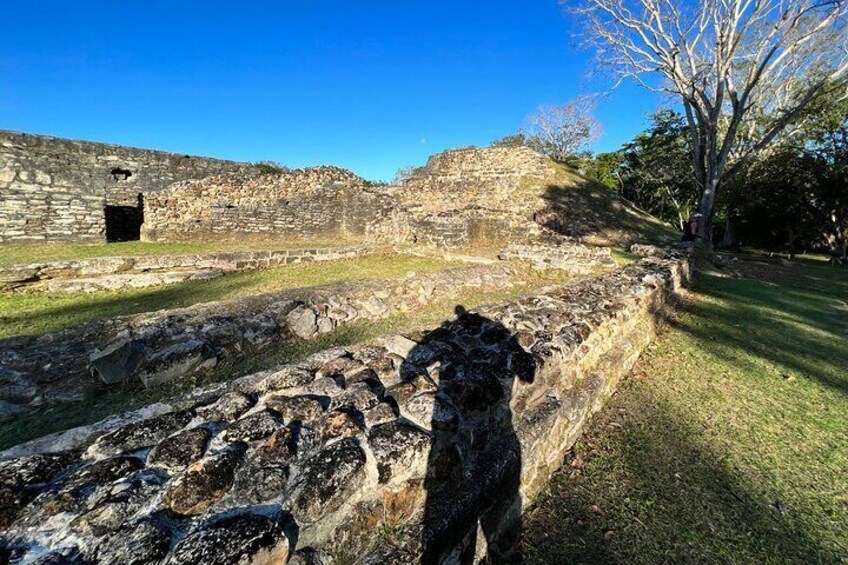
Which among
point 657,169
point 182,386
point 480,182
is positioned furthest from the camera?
point 657,169

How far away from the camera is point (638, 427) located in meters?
2.94

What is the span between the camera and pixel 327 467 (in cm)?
135

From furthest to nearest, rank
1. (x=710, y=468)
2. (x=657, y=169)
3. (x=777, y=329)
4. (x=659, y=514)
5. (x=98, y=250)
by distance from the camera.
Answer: (x=657, y=169), (x=98, y=250), (x=777, y=329), (x=710, y=468), (x=659, y=514)

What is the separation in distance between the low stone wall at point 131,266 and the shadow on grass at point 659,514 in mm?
7668

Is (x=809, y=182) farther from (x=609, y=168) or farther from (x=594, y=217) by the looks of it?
(x=609, y=168)

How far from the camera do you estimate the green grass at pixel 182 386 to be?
93.1 inches

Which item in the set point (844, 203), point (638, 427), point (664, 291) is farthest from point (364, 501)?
point (844, 203)

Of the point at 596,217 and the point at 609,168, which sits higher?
the point at 609,168

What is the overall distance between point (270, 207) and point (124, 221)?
183 inches

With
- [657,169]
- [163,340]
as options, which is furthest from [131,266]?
[657,169]

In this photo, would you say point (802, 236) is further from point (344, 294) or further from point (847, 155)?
point (344, 294)

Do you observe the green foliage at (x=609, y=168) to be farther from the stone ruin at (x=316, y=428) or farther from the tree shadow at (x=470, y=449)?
the tree shadow at (x=470, y=449)

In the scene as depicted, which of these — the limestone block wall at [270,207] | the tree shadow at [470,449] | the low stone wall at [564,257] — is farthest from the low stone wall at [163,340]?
the limestone block wall at [270,207]

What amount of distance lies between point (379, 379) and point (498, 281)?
19.7 feet
